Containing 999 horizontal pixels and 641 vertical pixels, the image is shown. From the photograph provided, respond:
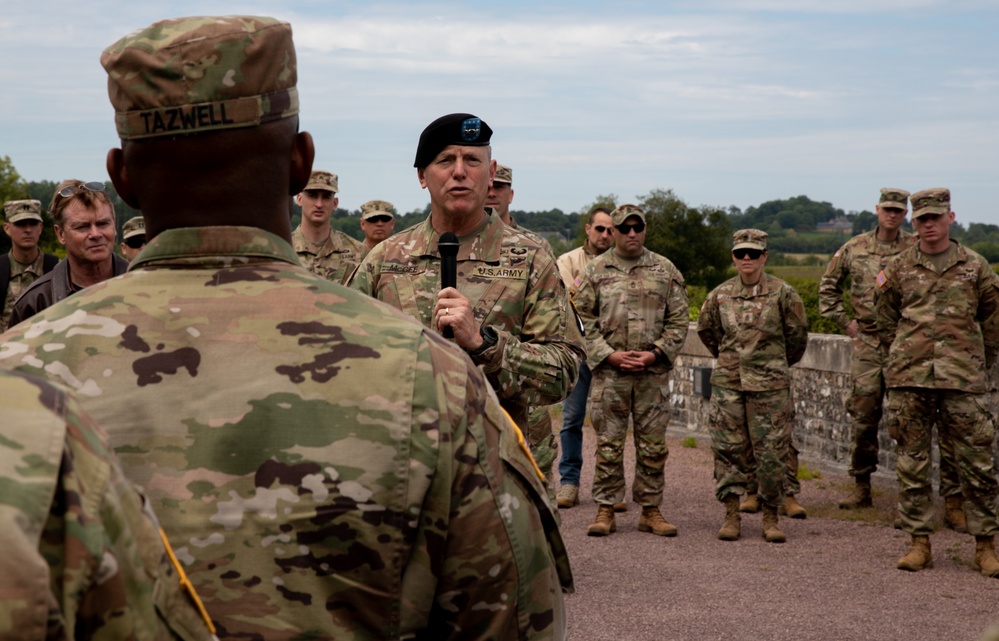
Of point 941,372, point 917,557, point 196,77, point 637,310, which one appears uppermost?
point 196,77

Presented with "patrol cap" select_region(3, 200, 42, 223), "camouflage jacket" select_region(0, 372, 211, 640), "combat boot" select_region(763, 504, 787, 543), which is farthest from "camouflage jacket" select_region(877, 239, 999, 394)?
"camouflage jacket" select_region(0, 372, 211, 640)

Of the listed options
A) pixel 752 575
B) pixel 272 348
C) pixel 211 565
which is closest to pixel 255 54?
pixel 272 348

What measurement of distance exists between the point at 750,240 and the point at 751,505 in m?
2.45

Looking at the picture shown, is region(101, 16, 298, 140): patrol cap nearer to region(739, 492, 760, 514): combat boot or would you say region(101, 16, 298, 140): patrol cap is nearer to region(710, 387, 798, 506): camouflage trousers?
region(710, 387, 798, 506): camouflage trousers

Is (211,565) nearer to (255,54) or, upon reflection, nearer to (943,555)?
(255,54)

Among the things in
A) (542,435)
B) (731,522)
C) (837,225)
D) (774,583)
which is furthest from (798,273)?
(837,225)

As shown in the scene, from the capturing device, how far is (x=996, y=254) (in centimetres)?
2405

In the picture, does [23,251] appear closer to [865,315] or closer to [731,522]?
[731,522]

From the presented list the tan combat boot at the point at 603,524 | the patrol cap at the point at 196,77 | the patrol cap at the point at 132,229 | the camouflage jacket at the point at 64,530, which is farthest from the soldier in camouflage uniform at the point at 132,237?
the camouflage jacket at the point at 64,530

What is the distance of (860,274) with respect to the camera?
11.4 metres

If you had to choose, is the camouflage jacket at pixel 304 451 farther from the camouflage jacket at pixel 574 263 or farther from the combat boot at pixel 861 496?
the combat boot at pixel 861 496

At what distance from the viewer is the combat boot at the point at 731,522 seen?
9.66 metres

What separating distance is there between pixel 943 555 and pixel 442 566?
7.95 meters

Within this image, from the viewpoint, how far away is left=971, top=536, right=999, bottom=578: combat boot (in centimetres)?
827
